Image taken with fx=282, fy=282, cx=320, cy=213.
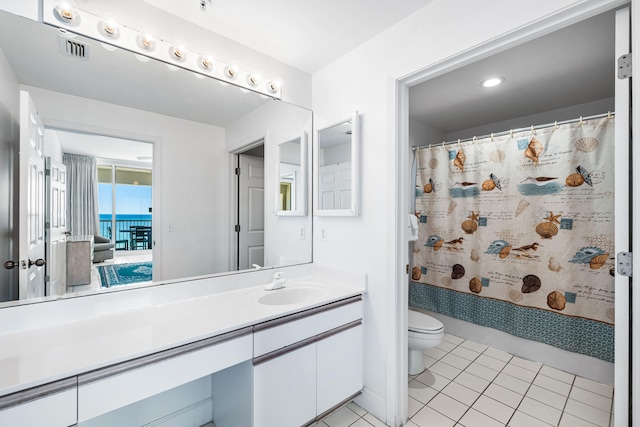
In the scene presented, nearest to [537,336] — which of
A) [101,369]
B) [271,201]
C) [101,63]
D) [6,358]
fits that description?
[271,201]

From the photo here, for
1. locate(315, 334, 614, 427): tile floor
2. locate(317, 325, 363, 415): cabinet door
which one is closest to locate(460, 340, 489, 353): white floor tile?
locate(315, 334, 614, 427): tile floor

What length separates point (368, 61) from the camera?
5.92 ft

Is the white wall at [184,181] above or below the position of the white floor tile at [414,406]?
above

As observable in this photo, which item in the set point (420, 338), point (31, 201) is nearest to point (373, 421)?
point (420, 338)

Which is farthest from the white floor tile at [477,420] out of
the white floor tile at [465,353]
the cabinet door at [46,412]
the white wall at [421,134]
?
the white wall at [421,134]

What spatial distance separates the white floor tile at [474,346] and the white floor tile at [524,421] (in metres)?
0.85

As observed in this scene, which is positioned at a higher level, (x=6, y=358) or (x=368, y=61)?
(x=368, y=61)

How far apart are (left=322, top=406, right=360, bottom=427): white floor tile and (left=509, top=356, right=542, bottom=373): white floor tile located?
156cm

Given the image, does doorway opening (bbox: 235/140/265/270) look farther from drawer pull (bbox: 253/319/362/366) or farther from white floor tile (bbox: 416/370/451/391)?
white floor tile (bbox: 416/370/451/391)

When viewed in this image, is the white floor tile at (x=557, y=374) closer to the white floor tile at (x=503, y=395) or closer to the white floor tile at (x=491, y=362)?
the white floor tile at (x=491, y=362)

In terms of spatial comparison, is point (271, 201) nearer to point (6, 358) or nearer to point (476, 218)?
point (6, 358)

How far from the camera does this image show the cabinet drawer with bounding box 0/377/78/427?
0.81m

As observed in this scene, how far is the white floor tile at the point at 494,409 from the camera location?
5.71 feet

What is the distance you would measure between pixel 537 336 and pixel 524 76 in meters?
2.15
